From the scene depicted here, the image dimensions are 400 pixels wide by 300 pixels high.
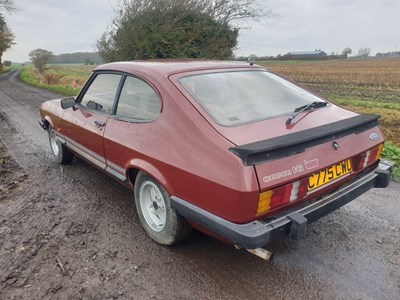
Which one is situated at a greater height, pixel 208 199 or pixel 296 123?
pixel 296 123

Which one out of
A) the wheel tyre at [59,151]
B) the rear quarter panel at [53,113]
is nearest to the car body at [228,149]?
the rear quarter panel at [53,113]

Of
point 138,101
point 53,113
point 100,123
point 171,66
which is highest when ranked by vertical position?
point 171,66

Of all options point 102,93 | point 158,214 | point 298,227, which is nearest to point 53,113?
point 102,93

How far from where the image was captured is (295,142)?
2209 mm

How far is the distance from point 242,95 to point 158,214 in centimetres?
132

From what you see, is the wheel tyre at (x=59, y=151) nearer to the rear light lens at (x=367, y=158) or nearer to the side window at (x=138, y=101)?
the side window at (x=138, y=101)

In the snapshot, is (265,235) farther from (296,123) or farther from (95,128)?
(95,128)

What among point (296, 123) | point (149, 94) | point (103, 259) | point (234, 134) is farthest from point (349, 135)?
point (103, 259)

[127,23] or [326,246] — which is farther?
[127,23]

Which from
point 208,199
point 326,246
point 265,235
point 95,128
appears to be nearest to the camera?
point 265,235

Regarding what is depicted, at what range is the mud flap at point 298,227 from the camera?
2139 millimetres

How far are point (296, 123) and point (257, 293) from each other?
1.31 metres

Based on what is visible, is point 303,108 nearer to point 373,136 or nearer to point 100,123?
point 373,136

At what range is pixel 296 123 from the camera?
8.59 ft
